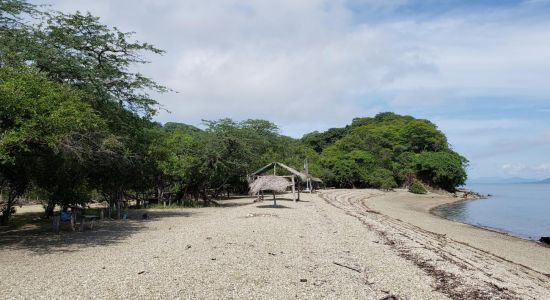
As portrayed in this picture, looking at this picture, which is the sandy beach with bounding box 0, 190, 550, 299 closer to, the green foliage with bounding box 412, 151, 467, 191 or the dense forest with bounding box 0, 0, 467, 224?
the dense forest with bounding box 0, 0, 467, 224

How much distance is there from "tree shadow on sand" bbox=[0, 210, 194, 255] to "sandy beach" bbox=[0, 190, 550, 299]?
0.04m

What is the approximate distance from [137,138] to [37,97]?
915 cm

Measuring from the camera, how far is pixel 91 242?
13250 mm

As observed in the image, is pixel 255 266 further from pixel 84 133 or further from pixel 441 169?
pixel 441 169

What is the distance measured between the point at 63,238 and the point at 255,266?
8072mm

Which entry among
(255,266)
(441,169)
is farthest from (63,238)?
(441,169)

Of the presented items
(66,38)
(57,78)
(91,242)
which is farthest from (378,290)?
(66,38)

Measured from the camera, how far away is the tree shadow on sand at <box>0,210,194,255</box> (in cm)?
1234

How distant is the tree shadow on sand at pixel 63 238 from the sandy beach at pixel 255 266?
1.4 inches

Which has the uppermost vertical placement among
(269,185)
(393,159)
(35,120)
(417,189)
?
(393,159)

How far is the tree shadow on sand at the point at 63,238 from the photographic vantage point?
486 inches

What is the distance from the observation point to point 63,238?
14148 millimetres

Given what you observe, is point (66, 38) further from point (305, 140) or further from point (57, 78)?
point (305, 140)

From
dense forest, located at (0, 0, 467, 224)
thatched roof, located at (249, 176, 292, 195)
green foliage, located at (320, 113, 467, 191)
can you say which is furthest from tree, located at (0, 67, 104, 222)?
green foliage, located at (320, 113, 467, 191)
